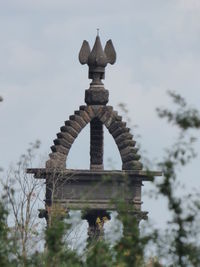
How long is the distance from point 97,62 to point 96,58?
0.52 feet

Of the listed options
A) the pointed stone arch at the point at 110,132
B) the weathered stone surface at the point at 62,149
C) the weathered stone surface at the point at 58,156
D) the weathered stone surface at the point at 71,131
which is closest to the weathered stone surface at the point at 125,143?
the pointed stone arch at the point at 110,132

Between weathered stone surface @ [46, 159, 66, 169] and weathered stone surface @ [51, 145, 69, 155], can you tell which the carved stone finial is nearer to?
weathered stone surface @ [51, 145, 69, 155]

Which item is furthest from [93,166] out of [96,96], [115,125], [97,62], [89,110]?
[97,62]

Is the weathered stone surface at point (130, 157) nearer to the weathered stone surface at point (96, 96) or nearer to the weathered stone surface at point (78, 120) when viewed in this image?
the weathered stone surface at point (78, 120)

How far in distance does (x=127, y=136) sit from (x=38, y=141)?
1124 cm

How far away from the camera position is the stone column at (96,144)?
243ft

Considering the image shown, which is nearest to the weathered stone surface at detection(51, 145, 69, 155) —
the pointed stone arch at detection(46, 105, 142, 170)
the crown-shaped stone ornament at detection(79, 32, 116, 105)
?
the pointed stone arch at detection(46, 105, 142, 170)

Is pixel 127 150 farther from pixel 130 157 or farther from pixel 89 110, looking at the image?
pixel 89 110

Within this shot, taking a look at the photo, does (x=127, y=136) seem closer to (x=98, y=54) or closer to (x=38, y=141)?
(x=98, y=54)

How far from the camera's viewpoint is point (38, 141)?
63531 millimetres

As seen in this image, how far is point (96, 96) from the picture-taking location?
76.3 m

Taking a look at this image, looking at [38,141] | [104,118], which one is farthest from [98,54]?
[38,141]

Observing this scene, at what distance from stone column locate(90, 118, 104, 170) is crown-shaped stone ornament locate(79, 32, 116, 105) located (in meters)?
1.01

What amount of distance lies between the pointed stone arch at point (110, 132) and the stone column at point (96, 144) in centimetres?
71
